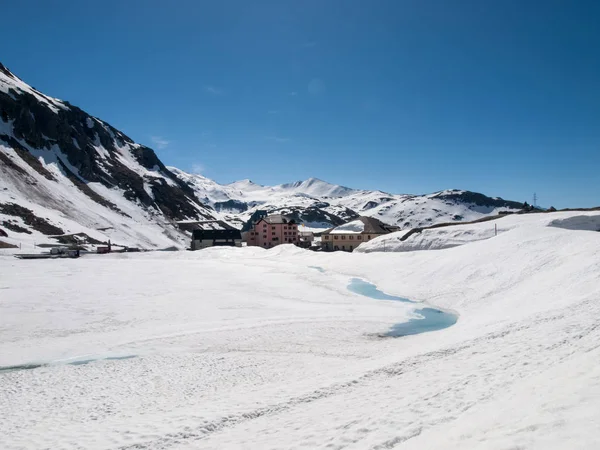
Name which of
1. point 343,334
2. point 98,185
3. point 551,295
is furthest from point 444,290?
point 98,185

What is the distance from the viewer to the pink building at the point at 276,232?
4380 inches

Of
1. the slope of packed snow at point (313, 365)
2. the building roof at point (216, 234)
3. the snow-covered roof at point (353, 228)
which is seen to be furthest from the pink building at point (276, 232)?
the slope of packed snow at point (313, 365)

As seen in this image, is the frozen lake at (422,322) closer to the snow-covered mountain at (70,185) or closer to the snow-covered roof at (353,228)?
the snow-covered roof at (353,228)

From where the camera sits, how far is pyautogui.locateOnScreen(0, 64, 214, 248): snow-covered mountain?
102m

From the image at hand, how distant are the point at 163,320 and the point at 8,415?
40.3 feet

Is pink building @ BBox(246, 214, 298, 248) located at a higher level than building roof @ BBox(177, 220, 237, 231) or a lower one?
lower

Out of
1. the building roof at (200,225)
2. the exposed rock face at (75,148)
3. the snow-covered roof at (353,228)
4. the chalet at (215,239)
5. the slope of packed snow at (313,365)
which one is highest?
the exposed rock face at (75,148)

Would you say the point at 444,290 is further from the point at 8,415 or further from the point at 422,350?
the point at 8,415

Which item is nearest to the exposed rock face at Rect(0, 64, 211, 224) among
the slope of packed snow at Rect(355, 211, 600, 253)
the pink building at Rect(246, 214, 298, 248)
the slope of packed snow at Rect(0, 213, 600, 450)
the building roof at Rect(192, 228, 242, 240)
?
the building roof at Rect(192, 228, 242, 240)

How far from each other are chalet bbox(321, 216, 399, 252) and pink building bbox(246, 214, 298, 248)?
25.5 metres

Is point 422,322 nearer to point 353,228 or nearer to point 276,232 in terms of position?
point 353,228

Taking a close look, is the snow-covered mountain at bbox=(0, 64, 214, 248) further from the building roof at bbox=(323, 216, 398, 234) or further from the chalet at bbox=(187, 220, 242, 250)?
the building roof at bbox=(323, 216, 398, 234)

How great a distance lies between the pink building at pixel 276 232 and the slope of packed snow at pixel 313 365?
77187 mm

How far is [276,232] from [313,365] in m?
96.3
